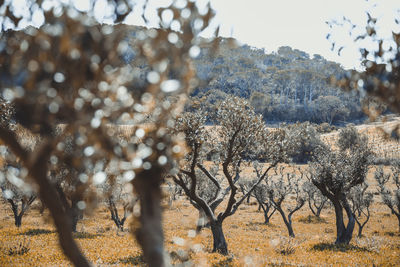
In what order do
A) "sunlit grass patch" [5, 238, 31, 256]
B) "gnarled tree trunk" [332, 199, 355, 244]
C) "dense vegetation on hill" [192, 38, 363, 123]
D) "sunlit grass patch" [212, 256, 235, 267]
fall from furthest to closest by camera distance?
"dense vegetation on hill" [192, 38, 363, 123] < "gnarled tree trunk" [332, 199, 355, 244] < "sunlit grass patch" [5, 238, 31, 256] < "sunlit grass patch" [212, 256, 235, 267]

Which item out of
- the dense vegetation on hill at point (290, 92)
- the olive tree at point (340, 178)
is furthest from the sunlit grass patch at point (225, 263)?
the dense vegetation on hill at point (290, 92)

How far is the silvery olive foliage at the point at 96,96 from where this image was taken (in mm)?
2061

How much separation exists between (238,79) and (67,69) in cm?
16133

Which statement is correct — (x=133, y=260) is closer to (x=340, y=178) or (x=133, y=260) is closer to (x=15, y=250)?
(x=15, y=250)

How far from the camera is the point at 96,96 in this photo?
2262 millimetres

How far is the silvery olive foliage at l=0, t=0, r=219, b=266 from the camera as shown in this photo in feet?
6.76

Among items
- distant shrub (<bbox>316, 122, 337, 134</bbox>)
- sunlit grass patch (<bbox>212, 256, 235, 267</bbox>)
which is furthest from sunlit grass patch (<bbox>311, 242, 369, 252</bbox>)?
distant shrub (<bbox>316, 122, 337, 134</bbox>)

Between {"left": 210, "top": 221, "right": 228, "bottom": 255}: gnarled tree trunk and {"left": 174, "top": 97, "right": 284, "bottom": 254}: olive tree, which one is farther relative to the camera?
{"left": 210, "top": 221, "right": 228, "bottom": 255}: gnarled tree trunk

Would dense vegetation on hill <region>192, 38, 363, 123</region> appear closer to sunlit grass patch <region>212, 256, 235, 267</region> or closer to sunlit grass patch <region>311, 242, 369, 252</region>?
sunlit grass patch <region>311, 242, 369, 252</region>

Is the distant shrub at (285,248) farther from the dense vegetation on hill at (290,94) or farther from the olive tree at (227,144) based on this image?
the dense vegetation on hill at (290,94)

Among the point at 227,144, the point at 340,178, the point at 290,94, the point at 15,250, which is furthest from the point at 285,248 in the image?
the point at 290,94

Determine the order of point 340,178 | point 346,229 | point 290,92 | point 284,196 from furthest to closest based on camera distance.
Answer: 1. point 290,92
2. point 284,196
3. point 340,178
4. point 346,229

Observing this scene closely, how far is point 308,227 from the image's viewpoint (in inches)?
1191

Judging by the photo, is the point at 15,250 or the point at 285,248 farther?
the point at 285,248
